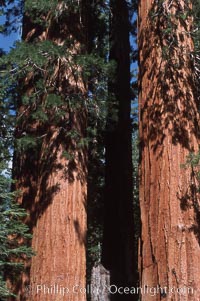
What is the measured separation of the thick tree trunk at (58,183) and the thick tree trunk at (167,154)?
0.81 meters

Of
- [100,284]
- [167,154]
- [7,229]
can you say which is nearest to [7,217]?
[7,229]

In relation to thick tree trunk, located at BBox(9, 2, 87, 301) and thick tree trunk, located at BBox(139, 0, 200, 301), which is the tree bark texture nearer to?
thick tree trunk, located at BBox(9, 2, 87, 301)

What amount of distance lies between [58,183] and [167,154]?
1326mm

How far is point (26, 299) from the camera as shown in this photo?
15.8 feet

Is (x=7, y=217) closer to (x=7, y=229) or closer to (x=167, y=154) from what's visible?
(x=7, y=229)

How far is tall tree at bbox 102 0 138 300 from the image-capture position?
712 cm

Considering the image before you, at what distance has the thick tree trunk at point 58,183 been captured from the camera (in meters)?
4.71

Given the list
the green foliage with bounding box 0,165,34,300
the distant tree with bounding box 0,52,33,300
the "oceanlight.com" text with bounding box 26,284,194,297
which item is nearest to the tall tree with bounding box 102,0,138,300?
the distant tree with bounding box 0,52,33,300

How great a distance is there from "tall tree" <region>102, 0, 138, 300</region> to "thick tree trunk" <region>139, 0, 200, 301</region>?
1.98 m

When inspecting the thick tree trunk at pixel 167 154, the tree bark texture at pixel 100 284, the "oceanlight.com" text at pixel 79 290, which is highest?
the thick tree trunk at pixel 167 154

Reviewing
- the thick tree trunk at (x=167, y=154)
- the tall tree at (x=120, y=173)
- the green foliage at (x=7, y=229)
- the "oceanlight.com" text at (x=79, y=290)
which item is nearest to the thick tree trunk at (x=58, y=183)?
the "oceanlight.com" text at (x=79, y=290)

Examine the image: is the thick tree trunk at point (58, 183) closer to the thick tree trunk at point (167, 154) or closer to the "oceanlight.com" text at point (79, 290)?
the "oceanlight.com" text at point (79, 290)

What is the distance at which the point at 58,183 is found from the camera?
5102mm

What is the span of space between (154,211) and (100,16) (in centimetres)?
470
